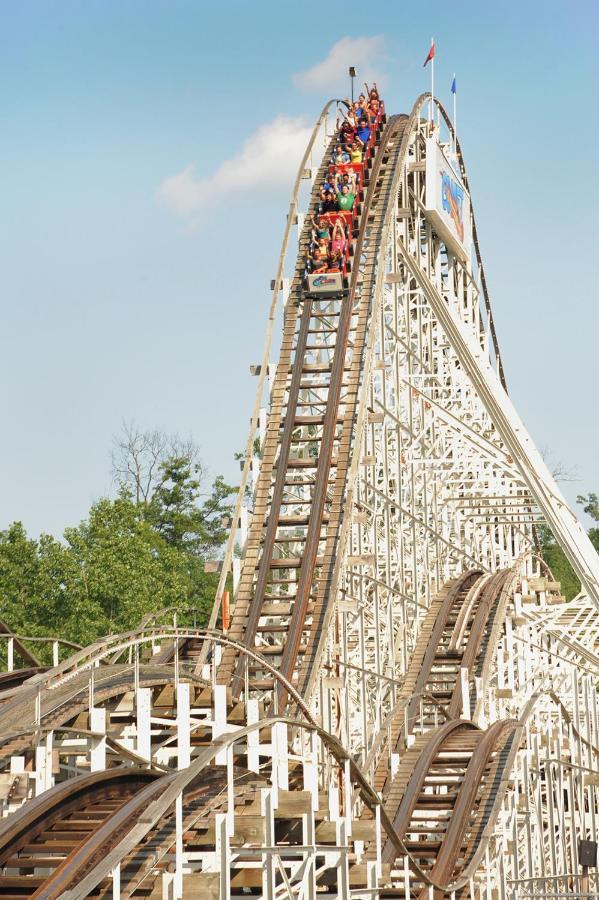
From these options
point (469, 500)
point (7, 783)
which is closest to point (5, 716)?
point (7, 783)

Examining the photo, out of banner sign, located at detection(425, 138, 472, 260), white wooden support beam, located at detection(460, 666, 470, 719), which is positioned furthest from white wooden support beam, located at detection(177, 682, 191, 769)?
banner sign, located at detection(425, 138, 472, 260)

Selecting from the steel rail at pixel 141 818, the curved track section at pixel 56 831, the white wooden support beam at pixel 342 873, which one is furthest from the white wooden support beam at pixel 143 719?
the white wooden support beam at pixel 342 873

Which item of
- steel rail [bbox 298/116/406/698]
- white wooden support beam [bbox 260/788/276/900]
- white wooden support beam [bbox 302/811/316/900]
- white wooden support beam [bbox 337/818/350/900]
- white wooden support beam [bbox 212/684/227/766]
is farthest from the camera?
steel rail [bbox 298/116/406/698]

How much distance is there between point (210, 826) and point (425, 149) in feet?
53.6

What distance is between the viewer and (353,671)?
22438 millimetres

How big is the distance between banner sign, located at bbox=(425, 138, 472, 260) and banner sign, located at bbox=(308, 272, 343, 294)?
4.52m

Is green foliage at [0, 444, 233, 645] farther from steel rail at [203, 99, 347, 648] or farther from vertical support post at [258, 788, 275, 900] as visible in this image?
vertical support post at [258, 788, 275, 900]

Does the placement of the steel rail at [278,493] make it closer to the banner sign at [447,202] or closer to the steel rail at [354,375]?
the steel rail at [354,375]

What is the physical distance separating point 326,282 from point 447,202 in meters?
5.82

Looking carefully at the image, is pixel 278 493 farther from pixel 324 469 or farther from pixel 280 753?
pixel 280 753

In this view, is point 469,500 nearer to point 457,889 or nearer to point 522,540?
point 522,540

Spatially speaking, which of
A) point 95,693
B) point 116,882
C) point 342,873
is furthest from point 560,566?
point 116,882

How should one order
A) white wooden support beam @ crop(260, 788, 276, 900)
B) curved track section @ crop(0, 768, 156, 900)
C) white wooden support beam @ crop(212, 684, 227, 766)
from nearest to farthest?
curved track section @ crop(0, 768, 156, 900) < white wooden support beam @ crop(260, 788, 276, 900) < white wooden support beam @ crop(212, 684, 227, 766)

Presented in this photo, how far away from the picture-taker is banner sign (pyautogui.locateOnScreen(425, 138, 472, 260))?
84.7ft
